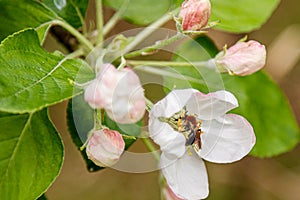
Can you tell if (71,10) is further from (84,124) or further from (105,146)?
(105,146)

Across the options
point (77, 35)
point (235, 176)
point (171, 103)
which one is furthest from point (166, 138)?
point (235, 176)

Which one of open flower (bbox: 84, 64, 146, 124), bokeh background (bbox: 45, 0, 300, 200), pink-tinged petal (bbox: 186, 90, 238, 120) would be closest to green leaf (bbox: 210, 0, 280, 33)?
pink-tinged petal (bbox: 186, 90, 238, 120)

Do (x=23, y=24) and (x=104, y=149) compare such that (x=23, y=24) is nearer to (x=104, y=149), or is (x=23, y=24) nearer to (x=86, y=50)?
(x=86, y=50)

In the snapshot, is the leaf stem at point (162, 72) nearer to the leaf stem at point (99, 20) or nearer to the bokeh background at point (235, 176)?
the leaf stem at point (99, 20)

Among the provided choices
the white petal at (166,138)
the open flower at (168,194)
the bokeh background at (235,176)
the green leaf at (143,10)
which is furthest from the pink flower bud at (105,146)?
the bokeh background at (235,176)

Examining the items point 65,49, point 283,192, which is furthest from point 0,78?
point 283,192

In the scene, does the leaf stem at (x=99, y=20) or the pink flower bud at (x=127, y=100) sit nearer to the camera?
the pink flower bud at (x=127, y=100)
